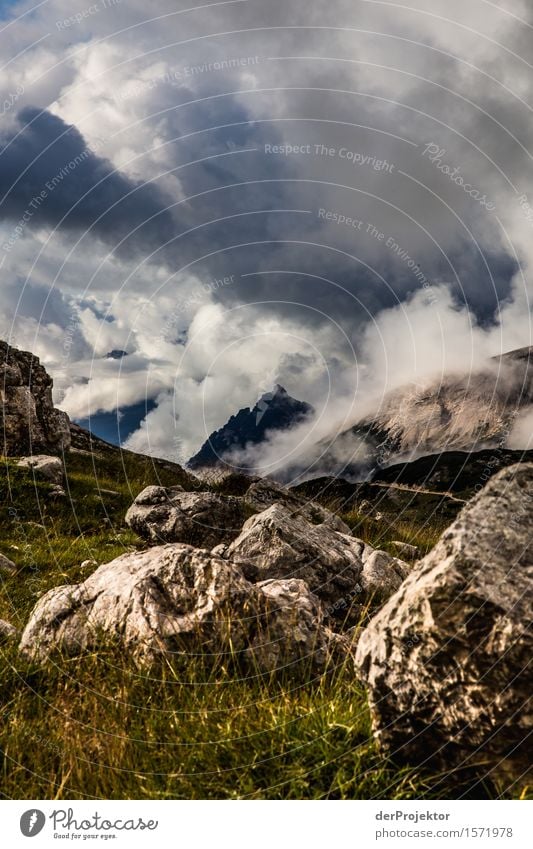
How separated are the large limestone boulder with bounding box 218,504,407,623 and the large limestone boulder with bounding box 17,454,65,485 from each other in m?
9.65

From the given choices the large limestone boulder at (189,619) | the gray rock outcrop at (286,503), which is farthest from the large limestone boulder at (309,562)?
the gray rock outcrop at (286,503)

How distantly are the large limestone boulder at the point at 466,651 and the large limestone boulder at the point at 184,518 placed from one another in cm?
991

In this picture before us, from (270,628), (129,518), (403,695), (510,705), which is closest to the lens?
(510,705)

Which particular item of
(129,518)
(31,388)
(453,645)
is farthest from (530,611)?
(31,388)

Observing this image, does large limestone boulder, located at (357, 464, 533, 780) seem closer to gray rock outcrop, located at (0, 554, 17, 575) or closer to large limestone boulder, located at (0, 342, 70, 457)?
gray rock outcrop, located at (0, 554, 17, 575)

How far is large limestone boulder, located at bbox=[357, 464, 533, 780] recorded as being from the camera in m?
4.16

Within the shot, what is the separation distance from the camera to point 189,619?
243 inches

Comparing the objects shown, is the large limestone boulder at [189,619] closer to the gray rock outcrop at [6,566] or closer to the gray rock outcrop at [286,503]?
the gray rock outcrop at [6,566]

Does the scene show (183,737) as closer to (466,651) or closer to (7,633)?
(466,651)

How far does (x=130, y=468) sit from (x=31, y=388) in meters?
6.49

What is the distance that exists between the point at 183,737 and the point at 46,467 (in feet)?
50.5

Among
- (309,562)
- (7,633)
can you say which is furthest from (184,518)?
(7,633)

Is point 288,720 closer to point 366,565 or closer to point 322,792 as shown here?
point 322,792

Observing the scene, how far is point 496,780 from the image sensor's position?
4348 millimetres
